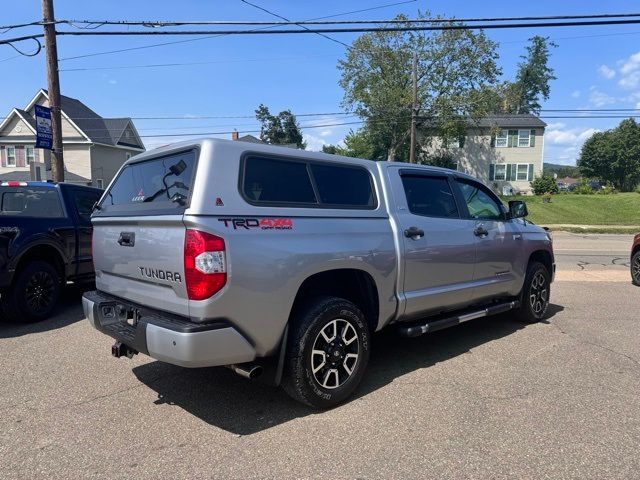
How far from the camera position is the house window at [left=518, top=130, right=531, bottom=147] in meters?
47.8

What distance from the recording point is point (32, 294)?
6.37 metres

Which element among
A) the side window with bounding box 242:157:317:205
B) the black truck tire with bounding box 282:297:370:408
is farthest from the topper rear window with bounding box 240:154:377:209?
the black truck tire with bounding box 282:297:370:408

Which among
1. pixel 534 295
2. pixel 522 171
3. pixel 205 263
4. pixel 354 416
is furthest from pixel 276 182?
pixel 522 171

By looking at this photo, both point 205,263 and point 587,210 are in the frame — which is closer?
point 205,263

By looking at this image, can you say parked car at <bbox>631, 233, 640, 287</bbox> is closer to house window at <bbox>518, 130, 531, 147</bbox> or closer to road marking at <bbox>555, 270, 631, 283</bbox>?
road marking at <bbox>555, 270, 631, 283</bbox>

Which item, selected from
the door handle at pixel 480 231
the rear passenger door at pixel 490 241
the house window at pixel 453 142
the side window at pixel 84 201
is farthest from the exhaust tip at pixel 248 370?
the house window at pixel 453 142

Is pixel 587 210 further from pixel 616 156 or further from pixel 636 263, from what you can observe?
pixel 616 156

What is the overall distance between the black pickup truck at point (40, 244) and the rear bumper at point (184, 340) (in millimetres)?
3264

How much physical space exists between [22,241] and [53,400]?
287 centimetres

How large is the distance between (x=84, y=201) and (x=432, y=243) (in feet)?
17.9

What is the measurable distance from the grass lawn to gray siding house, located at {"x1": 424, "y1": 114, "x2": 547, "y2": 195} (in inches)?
438

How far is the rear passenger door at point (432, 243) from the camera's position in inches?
178

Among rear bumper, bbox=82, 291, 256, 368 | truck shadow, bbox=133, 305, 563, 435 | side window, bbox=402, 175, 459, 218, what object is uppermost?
side window, bbox=402, 175, 459, 218

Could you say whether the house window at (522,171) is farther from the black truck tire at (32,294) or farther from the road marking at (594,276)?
the black truck tire at (32,294)
